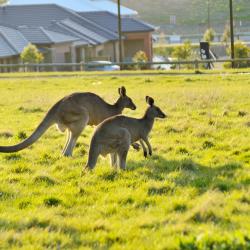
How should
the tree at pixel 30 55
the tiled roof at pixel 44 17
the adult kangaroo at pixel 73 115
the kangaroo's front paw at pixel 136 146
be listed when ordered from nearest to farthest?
the adult kangaroo at pixel 73 115
the kangaroo's front paw at pixel 136 146
the tree at pixel 30 55
the tiled roof at pixel 44 17

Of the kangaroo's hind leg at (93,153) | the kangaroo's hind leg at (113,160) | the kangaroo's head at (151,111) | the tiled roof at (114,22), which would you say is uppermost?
the tiled roof at (114,22)

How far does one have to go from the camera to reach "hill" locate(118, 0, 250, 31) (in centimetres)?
11143

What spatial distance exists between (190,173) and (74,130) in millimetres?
2321

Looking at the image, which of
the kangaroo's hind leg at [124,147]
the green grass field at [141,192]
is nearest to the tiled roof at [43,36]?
the green grass field at [141,192]

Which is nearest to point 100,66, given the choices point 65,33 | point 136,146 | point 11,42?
point 11,42

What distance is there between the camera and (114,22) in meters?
69.2

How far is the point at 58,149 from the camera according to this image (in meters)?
12.5

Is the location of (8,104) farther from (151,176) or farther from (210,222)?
(210,222)

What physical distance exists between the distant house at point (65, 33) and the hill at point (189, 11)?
1571 inches

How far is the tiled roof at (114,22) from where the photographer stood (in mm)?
66812

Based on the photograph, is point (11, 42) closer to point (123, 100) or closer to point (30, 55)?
point (30, 55)

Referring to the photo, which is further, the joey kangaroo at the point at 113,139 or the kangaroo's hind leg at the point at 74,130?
the kangaroo's hind leg at the point at 74,130

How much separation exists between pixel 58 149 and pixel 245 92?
9587 mm

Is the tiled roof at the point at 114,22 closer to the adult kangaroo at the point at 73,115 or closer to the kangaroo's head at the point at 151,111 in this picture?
the adult kangaroo at the point at 73,115
